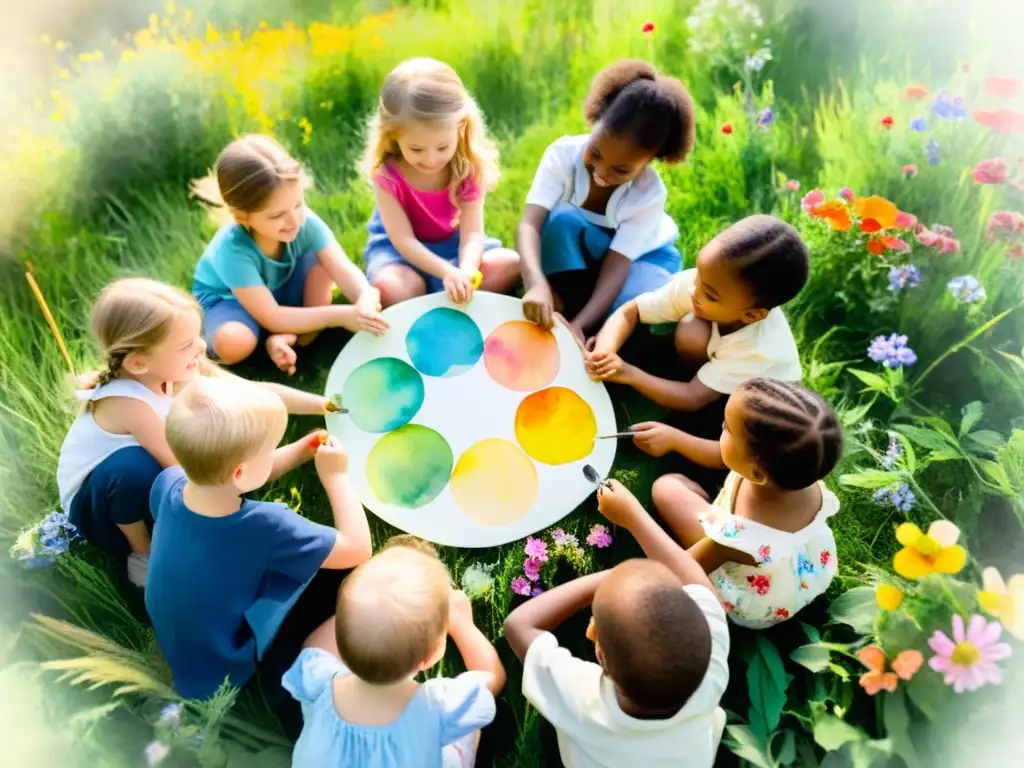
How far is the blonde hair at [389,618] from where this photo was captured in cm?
148

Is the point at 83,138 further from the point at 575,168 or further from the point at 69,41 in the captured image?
the point at 575,168

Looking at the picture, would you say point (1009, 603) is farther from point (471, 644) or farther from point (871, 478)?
point (471, 644)

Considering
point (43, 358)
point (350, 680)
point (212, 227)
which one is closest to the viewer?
point (350, 680)

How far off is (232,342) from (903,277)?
2197 millimetres

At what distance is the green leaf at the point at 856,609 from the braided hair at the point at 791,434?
436 millimetres

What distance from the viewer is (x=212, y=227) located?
9.61ft

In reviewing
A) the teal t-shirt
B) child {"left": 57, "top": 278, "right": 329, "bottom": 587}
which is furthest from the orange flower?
child {"left": 57, "top": 278, "right": 329, "bottom": 587}

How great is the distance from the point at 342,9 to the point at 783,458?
10.3ft

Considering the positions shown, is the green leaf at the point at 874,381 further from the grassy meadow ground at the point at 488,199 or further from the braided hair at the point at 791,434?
the braided hair at the point at 791,434

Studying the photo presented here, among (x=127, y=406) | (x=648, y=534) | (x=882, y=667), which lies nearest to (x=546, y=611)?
(x=648, y=534)

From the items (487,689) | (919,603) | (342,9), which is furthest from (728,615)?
(342,9)

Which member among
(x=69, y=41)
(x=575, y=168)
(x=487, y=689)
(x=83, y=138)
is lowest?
(x=487, y=689)

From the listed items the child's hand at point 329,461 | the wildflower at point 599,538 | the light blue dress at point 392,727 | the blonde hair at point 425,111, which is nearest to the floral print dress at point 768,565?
the wildflower at point 599,538

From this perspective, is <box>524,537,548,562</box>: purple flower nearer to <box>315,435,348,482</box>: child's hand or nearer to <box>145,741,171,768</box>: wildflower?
<box>315,435,348,482</box>: child's hand
